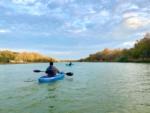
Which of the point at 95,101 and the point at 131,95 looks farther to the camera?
the point at 131,95

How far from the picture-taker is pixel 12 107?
2445cm

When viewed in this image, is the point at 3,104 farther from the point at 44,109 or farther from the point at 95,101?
the point at 95,101

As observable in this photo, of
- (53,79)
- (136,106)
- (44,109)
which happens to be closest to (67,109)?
(44,109)

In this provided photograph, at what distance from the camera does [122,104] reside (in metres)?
25.1

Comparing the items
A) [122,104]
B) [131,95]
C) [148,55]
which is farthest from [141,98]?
[148,55]

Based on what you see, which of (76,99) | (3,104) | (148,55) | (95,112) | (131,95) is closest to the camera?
(95,112)

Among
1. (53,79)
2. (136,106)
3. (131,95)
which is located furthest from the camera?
(53,79)

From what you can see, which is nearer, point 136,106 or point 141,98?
point 136,106

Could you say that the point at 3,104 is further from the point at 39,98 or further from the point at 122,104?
the point at 122,104

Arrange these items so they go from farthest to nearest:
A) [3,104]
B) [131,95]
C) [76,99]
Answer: [131,95], [76,99], [3,104]

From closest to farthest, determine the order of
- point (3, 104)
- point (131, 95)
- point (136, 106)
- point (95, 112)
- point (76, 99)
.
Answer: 1. point (95, 112)
2. point (136, 106)
3. point (3, 104)
4. point (76, 99)
5. point (131, 95)

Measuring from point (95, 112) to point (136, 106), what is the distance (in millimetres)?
4226

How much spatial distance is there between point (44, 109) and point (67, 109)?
195 centimetres

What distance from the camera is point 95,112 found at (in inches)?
872
